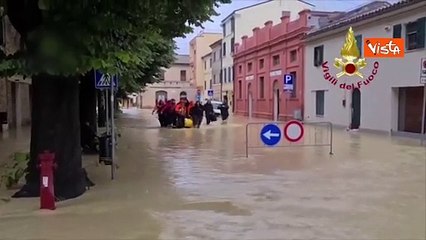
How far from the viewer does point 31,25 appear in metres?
8.21

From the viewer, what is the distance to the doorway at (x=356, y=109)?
84.6ft

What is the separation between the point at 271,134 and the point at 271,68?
2644 centimetres

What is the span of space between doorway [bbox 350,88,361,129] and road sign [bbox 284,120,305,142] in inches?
478

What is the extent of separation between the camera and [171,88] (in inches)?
3344

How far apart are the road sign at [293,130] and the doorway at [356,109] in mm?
12141

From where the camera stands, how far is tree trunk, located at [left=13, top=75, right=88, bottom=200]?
8.62m

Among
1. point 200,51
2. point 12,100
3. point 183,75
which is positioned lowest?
point 12,100

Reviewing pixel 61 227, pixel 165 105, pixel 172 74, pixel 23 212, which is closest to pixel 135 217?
pixel 61 227

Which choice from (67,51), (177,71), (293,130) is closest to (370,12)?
(293,130)

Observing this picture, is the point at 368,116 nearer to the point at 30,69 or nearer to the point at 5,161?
the point at 5,161

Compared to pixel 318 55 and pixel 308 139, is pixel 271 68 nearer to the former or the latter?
pixel 318 55

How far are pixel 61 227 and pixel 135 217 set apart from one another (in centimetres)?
102

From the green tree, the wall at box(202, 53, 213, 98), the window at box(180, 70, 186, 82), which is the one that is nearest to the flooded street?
the green tree

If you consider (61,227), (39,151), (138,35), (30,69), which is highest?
(138,35)
